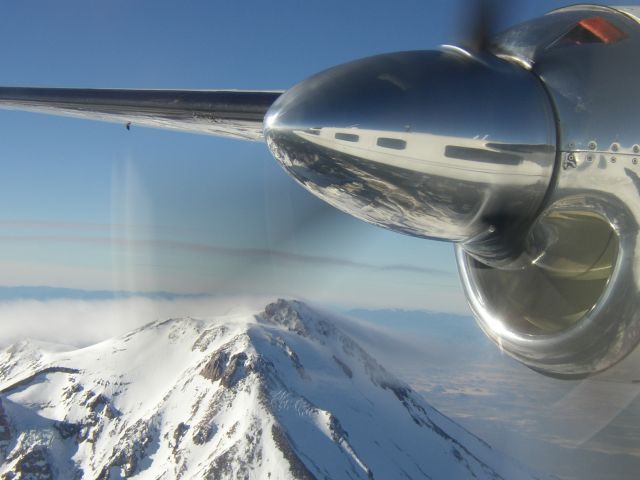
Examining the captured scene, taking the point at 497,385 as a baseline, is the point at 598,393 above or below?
above

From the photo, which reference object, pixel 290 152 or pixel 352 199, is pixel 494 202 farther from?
pixel 290 152

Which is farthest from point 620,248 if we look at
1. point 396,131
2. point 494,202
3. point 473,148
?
point 396,131

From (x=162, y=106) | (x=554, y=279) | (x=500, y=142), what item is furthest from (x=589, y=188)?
(x=162, y=106)

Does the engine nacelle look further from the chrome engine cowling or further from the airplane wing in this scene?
the airplane wing

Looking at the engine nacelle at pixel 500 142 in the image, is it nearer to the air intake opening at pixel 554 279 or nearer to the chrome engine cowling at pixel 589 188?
the chrome engine cowling at pixel 589 188

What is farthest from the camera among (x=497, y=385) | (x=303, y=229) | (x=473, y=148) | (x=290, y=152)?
(x=303, y=229)

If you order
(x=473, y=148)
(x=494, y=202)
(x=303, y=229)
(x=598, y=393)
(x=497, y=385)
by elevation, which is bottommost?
(x=497, y=385)

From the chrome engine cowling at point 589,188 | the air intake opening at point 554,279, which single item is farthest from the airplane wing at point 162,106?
the chrome engine cowling at point 589,188
